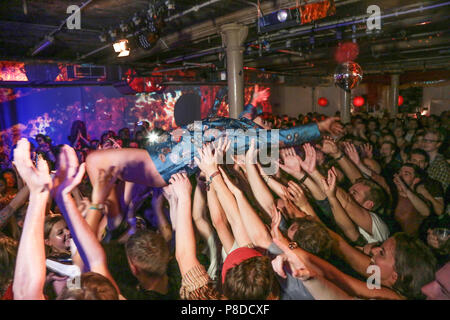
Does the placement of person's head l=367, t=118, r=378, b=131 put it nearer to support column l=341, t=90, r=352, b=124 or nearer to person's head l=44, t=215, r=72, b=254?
support column l=341, t=90, r=352, b=124

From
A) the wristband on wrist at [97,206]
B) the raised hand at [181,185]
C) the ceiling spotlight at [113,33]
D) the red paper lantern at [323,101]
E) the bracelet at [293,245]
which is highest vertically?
the ceiling spotlight at [113,33]

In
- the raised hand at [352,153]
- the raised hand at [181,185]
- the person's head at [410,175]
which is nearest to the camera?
the raised hand at [181,185]

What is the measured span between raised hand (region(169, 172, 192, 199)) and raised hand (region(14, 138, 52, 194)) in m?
0.67

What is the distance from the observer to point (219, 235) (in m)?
1.84

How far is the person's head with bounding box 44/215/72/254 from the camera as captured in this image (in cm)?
188

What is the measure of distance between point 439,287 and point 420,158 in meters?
2.22

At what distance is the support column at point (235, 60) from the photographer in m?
4.48

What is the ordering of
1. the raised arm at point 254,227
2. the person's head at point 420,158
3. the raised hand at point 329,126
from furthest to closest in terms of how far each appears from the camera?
the person's head at point 420,158
the raised hand at point 329,126
the raised arm at point 254,227

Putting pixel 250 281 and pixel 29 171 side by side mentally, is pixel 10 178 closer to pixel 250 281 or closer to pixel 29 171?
pixel 29 171

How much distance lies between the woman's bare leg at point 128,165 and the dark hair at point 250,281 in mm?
868

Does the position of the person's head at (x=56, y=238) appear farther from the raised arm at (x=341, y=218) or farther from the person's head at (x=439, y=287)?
the person's head at (x=439, y=287)

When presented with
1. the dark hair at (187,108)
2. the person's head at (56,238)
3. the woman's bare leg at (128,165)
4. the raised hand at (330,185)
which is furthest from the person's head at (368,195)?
the dark hair at (187,108)

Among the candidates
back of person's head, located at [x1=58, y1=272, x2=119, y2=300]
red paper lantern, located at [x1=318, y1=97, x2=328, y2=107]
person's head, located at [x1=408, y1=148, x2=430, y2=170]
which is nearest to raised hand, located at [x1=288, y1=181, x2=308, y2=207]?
back of person's head, located at [x1=58, y1=272, x2=119, y2=300]
